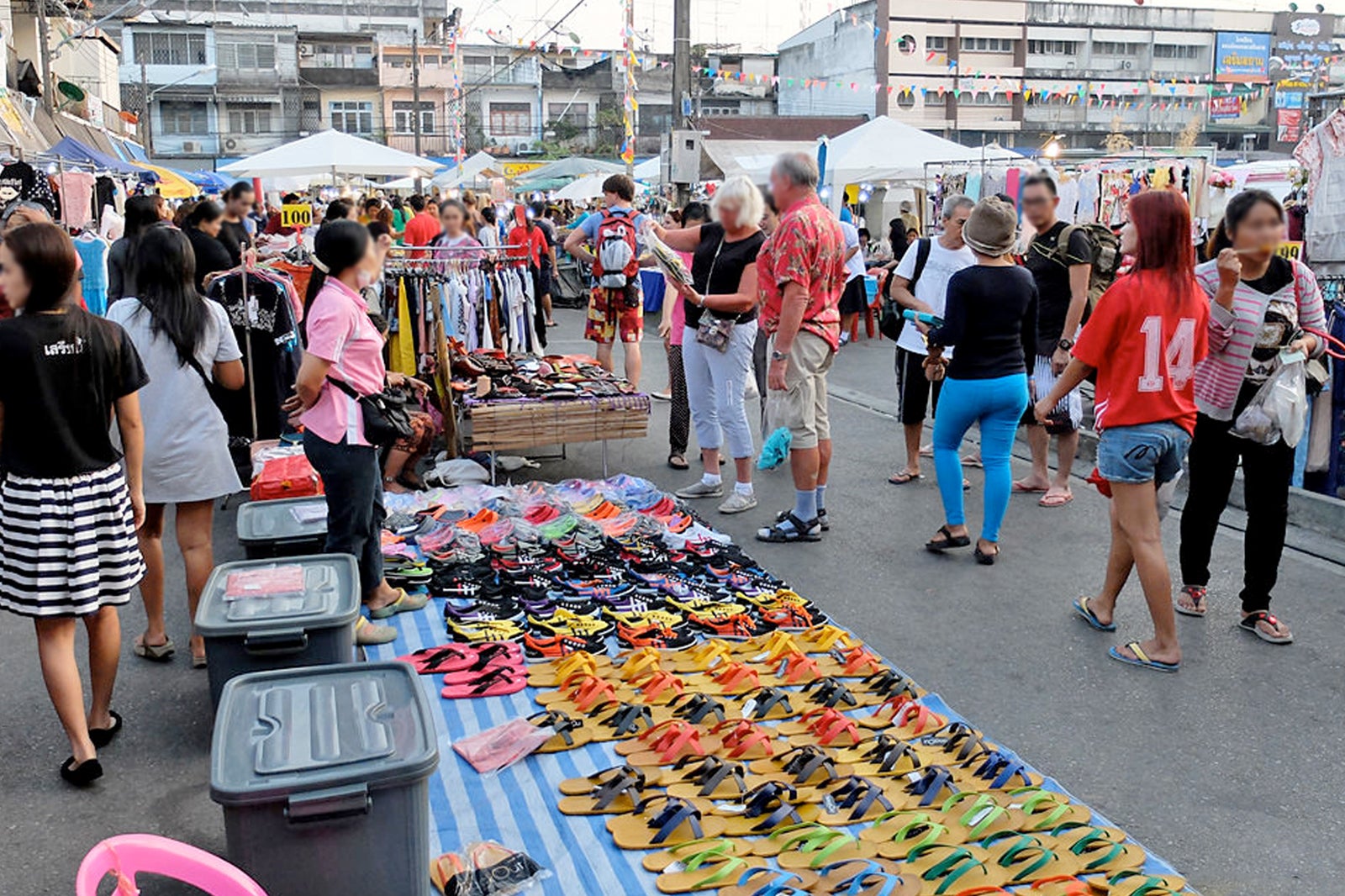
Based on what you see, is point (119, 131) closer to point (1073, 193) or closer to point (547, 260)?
point (547, 260)

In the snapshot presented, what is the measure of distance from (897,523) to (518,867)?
398 centimetres

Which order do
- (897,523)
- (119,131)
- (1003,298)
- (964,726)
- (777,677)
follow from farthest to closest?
(119,131)
(897,523)
(1003,298)
(777,677)
(964,726)

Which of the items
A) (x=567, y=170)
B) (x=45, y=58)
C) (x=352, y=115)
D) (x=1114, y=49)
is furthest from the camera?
(x=1114, y=49)

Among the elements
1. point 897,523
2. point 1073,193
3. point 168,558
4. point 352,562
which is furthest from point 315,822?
point 1073,193

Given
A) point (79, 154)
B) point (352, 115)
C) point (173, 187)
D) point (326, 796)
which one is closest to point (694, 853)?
point (326, 796)

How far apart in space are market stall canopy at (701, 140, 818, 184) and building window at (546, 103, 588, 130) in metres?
35.4

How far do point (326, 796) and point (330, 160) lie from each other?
14.0 m

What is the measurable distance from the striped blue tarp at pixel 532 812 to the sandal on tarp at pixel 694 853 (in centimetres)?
3

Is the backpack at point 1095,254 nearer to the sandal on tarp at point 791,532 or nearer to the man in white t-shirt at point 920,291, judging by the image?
the man in white t-shirt at point 920,291

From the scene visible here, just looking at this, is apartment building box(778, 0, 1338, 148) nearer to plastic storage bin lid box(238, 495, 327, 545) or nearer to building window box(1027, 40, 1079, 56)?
Answer: building window box(1027, 40, 1079, 56)

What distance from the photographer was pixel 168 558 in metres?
5.88

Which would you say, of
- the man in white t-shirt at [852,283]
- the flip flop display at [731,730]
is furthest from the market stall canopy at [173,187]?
the flip flop display at [731,730]

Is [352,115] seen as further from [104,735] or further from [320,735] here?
[320,735]

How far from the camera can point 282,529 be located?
14.8ft
